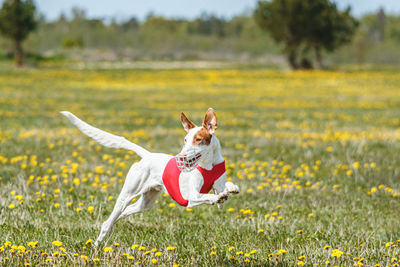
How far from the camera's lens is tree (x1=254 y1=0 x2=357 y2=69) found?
52.2 metres

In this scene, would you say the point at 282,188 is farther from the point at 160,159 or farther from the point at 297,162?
the point at 160,159

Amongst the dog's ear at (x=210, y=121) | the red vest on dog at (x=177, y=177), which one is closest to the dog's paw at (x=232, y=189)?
the red vest on dog at (x=177, y=177)

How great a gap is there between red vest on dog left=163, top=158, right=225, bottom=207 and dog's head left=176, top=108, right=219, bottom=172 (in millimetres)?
126

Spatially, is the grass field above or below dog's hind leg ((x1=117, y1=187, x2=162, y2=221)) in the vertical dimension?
below

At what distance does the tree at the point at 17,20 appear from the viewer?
52062mm

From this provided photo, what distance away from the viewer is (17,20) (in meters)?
52.1

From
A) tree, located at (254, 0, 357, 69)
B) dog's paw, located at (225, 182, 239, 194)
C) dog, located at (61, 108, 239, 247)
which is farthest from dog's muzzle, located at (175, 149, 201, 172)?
tree, located at (254, 0, 357, 69)

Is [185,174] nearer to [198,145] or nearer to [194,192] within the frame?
[194,192]

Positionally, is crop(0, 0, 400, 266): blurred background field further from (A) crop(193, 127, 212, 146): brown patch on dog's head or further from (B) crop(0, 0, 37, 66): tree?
(B) crop(0, 0, 37, 66): tree

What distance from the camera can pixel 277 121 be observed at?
13578 mm

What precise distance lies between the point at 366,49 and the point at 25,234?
267ft

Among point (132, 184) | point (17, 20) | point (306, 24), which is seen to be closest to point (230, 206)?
point (132, 184)

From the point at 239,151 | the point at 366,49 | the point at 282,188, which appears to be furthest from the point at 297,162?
the point at 366,49

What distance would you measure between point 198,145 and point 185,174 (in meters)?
0.30
